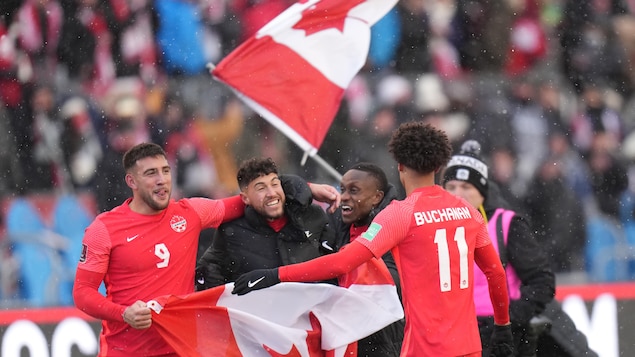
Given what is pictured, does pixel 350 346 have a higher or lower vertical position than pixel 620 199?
lower

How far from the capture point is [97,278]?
6934mm

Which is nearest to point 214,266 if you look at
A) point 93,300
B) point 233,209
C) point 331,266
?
point 233,209

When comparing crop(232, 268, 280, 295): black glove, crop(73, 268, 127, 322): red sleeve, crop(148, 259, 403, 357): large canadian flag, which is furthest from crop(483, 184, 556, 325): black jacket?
crop(73, 268, 127, 322): red sleeve

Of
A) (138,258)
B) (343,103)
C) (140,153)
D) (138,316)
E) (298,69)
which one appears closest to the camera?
(138,316)

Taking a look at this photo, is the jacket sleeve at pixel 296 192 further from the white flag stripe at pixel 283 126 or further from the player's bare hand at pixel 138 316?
the white flag stripe at pixel 283 126

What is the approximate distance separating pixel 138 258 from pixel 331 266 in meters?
1.21

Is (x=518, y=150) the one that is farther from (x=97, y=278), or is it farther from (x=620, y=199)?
(x=97, y=278)

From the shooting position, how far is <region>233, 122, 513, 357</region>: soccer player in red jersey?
648 cm

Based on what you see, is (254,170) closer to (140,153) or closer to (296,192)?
(296,192)

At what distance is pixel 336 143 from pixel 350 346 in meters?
5.95

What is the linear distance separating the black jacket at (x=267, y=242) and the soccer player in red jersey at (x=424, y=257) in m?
0.75

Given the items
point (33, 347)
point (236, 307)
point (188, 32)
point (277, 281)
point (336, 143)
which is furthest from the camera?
point (188, 32)

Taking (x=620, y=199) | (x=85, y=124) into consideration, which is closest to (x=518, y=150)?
(x=620, y=199)

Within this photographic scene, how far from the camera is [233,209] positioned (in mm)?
7574
